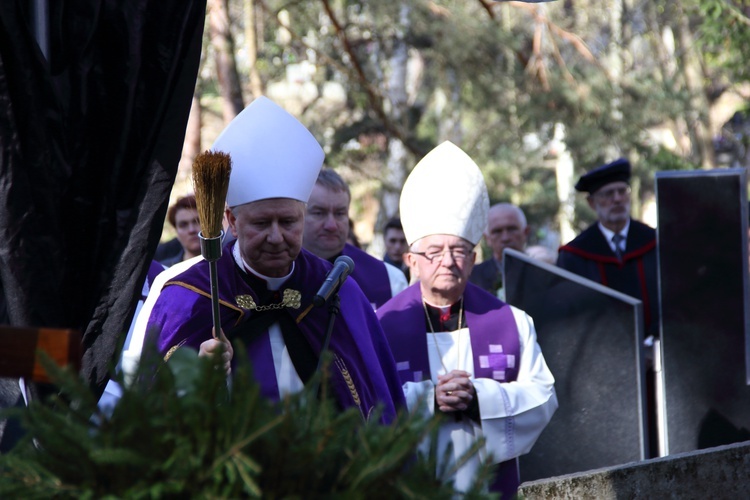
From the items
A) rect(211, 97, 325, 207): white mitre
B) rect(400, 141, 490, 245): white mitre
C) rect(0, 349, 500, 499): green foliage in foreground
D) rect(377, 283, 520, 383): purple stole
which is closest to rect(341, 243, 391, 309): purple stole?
rect(400, 141, 490, 245): white mitre

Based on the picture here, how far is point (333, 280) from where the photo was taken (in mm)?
3777

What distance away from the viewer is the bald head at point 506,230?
8.09m

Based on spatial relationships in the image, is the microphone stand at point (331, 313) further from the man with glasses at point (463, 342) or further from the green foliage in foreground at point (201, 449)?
the green foliage in foreground at point (201, 449)

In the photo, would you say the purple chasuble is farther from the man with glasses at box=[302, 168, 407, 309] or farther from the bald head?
the bald head

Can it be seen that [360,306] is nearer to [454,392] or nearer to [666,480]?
[454,392]

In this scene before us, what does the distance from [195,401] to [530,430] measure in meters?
3.31

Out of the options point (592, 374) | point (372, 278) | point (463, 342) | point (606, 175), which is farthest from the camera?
point (606, 175)

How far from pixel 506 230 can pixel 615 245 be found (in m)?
0.81

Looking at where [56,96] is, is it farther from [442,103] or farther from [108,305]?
[442,103]

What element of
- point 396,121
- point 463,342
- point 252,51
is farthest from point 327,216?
point 396,121

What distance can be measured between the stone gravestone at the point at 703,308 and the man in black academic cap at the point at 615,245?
3.54ft

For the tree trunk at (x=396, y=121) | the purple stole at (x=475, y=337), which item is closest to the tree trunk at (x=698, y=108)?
the tree trunk at (x=396, y=121)

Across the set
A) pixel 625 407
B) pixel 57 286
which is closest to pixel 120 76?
pixel 57 286

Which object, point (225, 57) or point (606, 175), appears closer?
point (606, 175)
